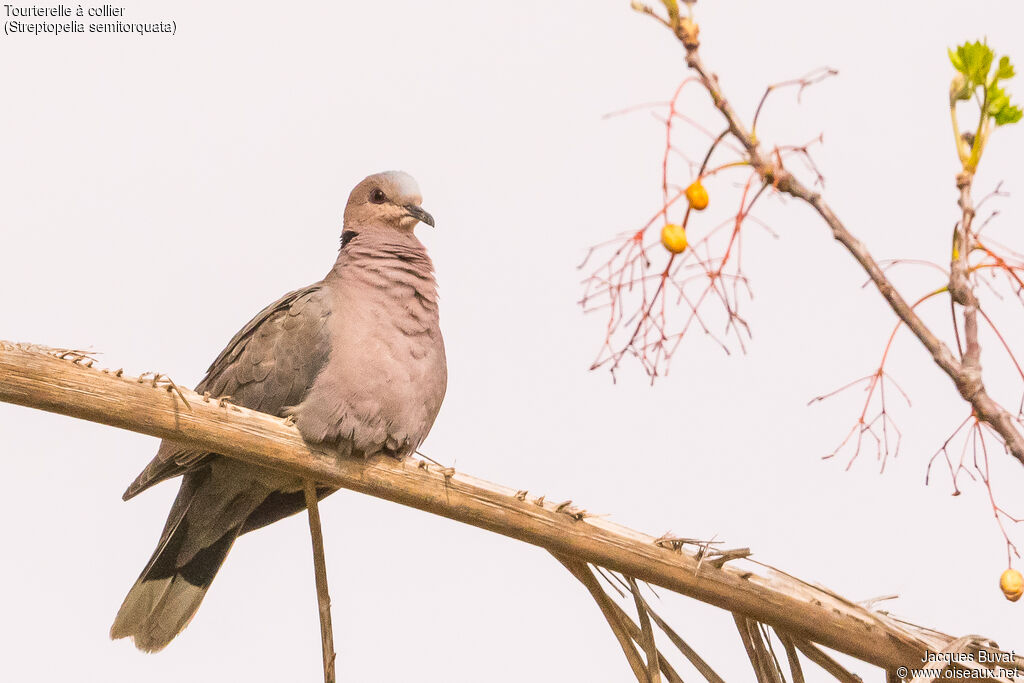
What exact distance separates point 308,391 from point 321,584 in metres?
0.75

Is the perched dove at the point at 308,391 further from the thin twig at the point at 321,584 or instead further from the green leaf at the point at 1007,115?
the green leaf at the point at 1007,115

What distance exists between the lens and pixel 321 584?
279 centimetres

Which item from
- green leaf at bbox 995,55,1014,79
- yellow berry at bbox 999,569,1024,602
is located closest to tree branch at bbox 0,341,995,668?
yellow berry at bbox 999,569,1024,602

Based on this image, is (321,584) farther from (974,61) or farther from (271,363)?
(974,61)

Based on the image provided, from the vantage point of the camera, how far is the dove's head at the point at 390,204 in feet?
13.0

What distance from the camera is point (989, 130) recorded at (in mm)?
1622

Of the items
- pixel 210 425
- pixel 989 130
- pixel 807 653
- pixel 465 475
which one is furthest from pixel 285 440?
pixel 989 130

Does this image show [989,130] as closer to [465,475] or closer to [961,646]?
[961,646]

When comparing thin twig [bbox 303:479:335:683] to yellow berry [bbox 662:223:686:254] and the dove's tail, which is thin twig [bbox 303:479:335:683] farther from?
yellow berry [bbox 662:223:686:254]

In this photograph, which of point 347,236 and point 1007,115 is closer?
point 1007,115

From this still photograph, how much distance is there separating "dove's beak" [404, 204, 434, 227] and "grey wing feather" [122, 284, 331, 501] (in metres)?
0.48

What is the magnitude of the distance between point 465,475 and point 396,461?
0.39 meters

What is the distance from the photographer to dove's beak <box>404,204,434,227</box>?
390 cm

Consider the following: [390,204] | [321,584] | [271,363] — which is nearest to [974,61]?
[321,584]
